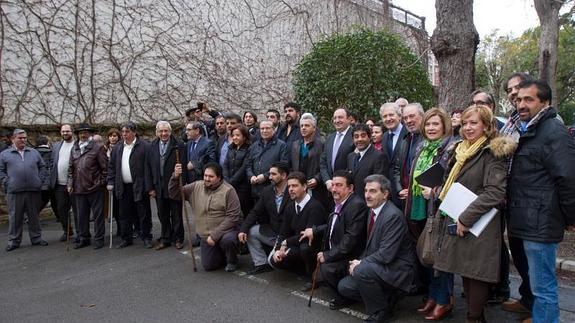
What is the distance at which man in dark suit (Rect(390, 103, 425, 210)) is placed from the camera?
14.7 ft

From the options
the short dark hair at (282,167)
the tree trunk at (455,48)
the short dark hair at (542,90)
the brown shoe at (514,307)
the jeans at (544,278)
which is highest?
the tree trunk at (455,48)

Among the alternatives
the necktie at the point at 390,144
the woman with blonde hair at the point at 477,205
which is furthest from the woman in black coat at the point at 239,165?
the woman with blonde hair at the point at 477,205

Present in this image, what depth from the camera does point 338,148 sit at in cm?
540

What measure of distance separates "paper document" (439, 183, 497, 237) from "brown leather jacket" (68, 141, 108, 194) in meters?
→ 5.22

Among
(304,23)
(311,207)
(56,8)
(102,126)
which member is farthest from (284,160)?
(304,23)

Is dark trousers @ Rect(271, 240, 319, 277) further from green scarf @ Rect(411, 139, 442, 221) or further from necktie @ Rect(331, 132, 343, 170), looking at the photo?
green scarf @ Rect(411, 139, 442, 221)

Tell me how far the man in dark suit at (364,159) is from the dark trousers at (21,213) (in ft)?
16.6

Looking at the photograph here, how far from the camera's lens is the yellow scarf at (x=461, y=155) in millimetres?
3465

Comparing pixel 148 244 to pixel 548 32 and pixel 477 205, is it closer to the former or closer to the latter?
pixel 477 205

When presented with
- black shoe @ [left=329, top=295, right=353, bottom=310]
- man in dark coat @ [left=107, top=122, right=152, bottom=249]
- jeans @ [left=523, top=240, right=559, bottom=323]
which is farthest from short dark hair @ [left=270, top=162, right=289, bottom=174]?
jeans @ [left=523, top=240, right=559, bottom=323]

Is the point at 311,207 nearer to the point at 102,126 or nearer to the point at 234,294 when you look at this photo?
the point at 234,294

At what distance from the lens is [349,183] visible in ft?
14.7

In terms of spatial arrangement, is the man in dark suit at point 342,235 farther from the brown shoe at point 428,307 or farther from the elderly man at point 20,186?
the elderly man at point 20,186

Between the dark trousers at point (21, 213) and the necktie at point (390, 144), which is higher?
the necktie at point (390, 144)
